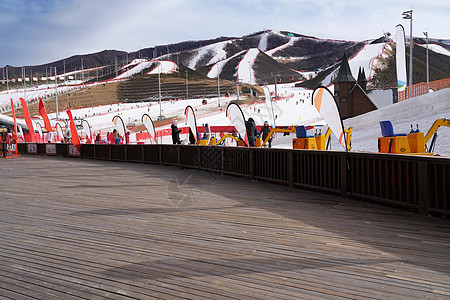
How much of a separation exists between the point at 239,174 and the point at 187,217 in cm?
546

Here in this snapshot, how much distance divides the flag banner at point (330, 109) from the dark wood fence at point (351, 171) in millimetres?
652

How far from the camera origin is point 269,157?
10617 mm

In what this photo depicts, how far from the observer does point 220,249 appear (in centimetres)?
476

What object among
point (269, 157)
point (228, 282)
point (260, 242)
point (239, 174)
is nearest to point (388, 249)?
point (260, 242)

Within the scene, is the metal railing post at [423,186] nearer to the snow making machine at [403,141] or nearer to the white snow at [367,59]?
the snow making machine at [403,141]

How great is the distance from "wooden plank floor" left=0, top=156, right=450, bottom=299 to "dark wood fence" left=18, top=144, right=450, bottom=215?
261mm

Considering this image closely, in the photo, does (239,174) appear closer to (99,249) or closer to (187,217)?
(187,217)

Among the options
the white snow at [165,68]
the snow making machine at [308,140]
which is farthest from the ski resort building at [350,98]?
the white snow at [165,68]

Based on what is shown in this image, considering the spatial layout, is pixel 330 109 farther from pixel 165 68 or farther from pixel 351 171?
pixel 165 68

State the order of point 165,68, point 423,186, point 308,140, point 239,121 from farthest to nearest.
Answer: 1. point 165,68
2. point 239,121
3. point 308,140
4. point 423,186

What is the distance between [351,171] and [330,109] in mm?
1585

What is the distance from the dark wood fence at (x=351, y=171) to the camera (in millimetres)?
6133

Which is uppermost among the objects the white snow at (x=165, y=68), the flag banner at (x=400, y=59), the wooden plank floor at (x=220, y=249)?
the white snow at (x=165, y=68)

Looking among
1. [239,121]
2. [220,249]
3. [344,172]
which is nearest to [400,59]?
[239,121]
